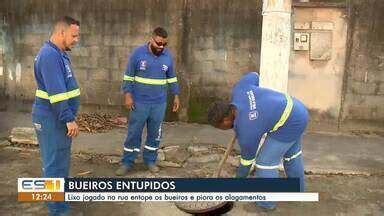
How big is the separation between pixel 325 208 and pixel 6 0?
22.2ft

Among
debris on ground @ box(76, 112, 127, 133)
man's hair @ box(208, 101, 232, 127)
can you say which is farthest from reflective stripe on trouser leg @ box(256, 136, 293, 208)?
debris on ground @ box(76, 112, 127, 133)

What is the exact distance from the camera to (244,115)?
12.5 feet

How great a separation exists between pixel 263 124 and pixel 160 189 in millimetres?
1066

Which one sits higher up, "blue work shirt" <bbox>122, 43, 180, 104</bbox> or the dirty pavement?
"blue work shirt" <bbox>122, 43, 180, 104</bbox>

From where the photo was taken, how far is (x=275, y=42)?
500 centimetres

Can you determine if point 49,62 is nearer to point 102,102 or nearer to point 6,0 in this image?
point 102,102

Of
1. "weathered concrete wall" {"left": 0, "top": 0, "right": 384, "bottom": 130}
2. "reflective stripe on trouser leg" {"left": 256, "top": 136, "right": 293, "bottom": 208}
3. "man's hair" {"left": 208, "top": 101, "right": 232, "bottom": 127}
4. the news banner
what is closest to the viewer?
the news banner

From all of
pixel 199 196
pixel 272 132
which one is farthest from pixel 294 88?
pixel 199 196

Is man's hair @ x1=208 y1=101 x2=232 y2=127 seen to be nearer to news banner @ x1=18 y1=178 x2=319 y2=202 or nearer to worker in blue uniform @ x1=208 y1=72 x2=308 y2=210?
worker in blue uniform @ x1=208 y1=72 x2=308 y2=210

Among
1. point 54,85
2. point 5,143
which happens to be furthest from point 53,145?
point 5,143

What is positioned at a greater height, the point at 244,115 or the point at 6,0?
the point at 6,0

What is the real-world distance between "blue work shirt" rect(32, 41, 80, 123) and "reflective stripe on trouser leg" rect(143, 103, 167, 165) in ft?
4.60

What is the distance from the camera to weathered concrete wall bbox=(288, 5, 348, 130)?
7.12 meters

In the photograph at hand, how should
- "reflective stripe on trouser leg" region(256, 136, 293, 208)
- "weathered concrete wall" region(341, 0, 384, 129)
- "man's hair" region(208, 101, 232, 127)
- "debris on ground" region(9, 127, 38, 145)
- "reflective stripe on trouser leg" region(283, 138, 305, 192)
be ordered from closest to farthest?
"man's hair" region(208, 101, 232, 127)
"reflective stripe on trouser leg" region(256, 136, 293, 208)
"reflective stripe on trouser leg" region(283, 138, 305, 192)
"debris on ground" region(9, 127, 38, 145)
"weathered concrete wall" region(341, 0, 384, 129)
